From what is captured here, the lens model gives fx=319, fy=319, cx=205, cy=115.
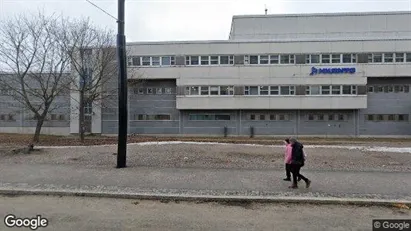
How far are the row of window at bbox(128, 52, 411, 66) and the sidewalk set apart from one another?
26.1 m

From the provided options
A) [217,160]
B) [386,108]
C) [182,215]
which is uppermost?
[386,108]

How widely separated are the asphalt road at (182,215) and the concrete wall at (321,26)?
36.3 m

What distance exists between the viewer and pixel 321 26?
133 feet

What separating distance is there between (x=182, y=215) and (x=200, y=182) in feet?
9.36

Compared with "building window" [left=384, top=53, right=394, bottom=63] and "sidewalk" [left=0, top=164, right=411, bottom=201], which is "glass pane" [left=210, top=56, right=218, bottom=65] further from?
"sidewalk" [left=0, top=164, right=411, bottom=201]

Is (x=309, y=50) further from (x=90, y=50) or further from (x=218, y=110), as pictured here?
(x=90, y=50)

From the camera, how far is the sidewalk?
25.7ft

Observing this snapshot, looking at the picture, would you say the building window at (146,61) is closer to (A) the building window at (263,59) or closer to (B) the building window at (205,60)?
(B) the building window at (205,60)

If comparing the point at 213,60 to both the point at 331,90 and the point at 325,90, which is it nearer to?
the point at 325,90

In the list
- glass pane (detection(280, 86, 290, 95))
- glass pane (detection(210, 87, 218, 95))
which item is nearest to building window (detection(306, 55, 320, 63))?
glass pane (detection(280, 86, 290, 95))

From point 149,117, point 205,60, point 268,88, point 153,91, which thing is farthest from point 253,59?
point 149,117

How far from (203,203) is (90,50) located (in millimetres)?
23071
